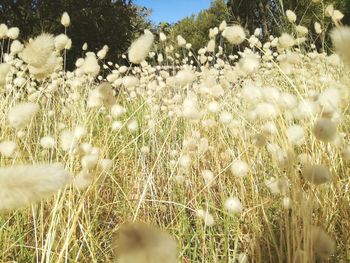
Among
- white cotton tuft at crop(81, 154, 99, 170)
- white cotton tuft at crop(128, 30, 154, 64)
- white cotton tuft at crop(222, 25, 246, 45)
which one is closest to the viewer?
white cotton tuft at crop(81, 154, 99, 170)

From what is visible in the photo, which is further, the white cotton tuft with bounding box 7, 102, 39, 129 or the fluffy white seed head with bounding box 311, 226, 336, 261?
the white cotton tuft with bounding box 7, 102, 39, 129

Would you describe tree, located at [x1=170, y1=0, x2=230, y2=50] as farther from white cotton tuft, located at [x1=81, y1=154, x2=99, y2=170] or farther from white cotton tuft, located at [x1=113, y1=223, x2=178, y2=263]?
white cotton tuft, located at [x1=113, y1=223, x2=178, y2=263]

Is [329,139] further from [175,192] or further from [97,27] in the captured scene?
[97,27]

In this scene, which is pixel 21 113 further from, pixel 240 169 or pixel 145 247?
pixel 145 247

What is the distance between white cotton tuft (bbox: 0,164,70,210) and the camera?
1.38ft

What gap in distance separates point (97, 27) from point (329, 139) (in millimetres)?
8772

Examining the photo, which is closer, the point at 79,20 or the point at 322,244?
the point at 322,244

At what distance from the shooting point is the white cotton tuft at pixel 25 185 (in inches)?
16.6

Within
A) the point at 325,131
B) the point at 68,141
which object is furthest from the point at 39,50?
the point at 325,131

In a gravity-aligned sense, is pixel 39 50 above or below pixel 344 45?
above

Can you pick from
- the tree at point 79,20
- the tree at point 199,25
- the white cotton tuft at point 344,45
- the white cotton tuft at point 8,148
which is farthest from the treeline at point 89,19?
the tree at point 199,25

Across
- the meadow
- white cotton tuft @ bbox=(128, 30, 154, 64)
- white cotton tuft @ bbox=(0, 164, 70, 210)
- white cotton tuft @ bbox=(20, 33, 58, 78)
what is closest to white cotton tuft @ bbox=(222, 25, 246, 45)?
the meadow

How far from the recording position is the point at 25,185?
422 millimetres

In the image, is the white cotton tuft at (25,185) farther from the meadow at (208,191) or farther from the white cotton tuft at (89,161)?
the white cotton tuft at (89,161)
